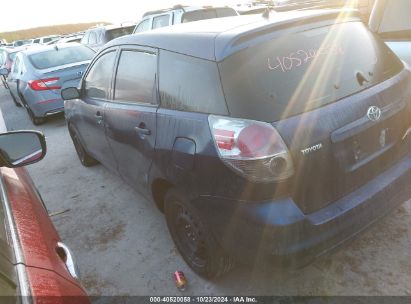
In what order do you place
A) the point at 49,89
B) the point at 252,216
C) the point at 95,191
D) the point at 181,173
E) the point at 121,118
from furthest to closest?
the point at 49,89 → the point at 95,191 → the point at 121,118 → the point at 181,173 → the point at 252,216

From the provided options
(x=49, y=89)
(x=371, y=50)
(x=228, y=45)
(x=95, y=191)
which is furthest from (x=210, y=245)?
(x=49, y=89)

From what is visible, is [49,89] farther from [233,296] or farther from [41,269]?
[41,269]

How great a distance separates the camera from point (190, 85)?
2436mm

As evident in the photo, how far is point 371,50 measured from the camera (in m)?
2.68

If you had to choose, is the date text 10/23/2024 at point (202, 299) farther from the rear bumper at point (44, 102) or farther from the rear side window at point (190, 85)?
the rear bumper at point (44, 102)

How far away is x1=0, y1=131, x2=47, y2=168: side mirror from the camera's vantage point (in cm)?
203

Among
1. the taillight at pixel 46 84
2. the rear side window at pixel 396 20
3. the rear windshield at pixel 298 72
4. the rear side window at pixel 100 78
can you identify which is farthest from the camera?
the taillight at pixel 46 84

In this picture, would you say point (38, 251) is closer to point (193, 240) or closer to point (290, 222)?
point (290, 222)

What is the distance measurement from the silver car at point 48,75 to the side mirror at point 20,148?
5951 mm

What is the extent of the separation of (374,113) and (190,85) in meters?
1.17

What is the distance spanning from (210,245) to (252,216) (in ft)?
1.93

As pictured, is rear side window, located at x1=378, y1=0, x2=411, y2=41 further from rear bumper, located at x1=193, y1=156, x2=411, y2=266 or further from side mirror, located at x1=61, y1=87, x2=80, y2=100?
side mirror, located at x1=61, y1=87, x2=80, y2=100

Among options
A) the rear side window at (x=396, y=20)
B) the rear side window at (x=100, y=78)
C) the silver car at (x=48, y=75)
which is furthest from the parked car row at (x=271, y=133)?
the silver car at (x=48, y=75)

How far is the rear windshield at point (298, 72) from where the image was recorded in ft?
7.02
